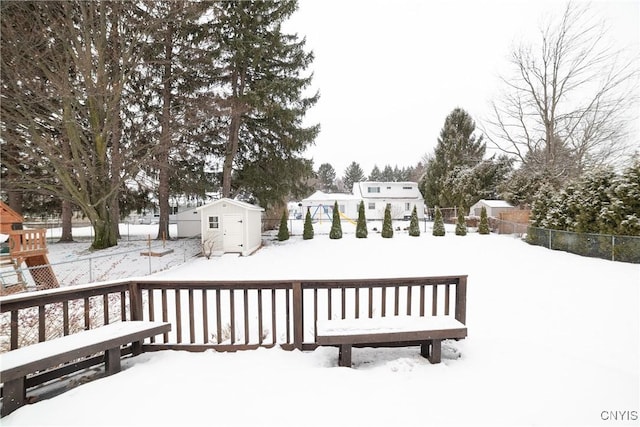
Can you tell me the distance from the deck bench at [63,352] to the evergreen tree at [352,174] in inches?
2027

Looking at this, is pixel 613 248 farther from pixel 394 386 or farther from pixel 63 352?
pixel 63 352

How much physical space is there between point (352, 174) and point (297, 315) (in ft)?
171

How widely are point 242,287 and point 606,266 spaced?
11346 mm

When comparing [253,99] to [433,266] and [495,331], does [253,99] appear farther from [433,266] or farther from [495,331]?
[495,331]

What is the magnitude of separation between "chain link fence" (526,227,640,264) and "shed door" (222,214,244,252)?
13.8m

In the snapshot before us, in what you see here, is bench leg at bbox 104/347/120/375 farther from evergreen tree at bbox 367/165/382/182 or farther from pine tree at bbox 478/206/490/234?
evergreen tree at bbox 367/165/382/182

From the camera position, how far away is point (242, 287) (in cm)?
325

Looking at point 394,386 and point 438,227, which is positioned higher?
point 438,227

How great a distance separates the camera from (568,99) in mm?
16328

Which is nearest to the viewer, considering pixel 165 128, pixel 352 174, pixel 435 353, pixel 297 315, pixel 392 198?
pixel 435 353

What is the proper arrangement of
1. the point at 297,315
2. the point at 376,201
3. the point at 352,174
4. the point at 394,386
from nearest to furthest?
the point at 394,386, the point at 297,315, the point at 376,201, the point at 352,174

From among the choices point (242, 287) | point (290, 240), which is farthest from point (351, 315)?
point (290, 240)

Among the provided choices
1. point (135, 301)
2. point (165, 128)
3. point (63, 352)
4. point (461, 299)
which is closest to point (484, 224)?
point (461, 299)

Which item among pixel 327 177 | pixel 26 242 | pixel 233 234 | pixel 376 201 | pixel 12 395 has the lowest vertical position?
pixel 12 395
